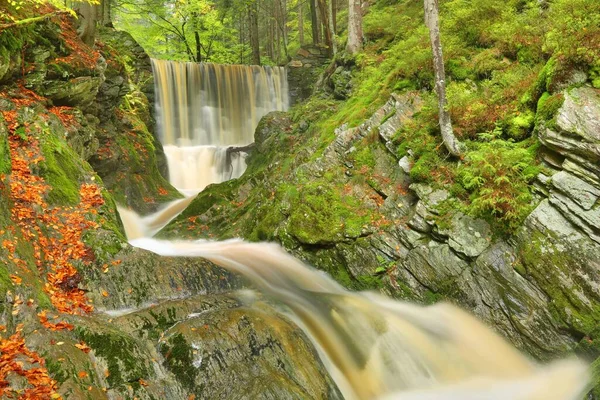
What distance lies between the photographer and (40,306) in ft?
13.1

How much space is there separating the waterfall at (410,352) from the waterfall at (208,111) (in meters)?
8.67

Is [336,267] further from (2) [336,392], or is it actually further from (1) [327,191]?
(2) [336,392]

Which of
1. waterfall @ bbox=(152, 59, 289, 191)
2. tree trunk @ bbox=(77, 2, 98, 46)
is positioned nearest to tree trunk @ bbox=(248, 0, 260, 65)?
waterfall @ bbox=(152, 59, 289, 191)

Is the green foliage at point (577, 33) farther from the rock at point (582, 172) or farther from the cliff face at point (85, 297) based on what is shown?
the cliff face at point (85, 297)

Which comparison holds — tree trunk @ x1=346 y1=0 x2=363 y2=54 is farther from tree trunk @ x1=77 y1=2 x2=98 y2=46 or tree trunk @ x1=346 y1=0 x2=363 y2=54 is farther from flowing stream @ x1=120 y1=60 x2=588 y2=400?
flowing stream @ x1=120 y1=60 x2=588 y2=400

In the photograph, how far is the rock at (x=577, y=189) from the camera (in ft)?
17.1

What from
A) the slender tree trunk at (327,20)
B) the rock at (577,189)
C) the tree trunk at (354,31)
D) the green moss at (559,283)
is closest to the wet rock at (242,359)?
the green moss at (559,283)

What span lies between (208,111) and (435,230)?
13.4m

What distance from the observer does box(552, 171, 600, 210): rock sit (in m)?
5.21

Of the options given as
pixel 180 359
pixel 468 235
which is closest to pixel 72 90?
pixel 180 359

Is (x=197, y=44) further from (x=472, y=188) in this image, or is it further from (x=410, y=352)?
(x=410, y=352)

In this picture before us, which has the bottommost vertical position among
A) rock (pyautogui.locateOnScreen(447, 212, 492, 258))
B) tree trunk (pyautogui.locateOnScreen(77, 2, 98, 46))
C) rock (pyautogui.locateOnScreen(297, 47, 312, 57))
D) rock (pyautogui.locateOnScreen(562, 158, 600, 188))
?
rock (pyautogui.locateOnScreen(447, 212, 492, 258))

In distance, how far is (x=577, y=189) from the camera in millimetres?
5324

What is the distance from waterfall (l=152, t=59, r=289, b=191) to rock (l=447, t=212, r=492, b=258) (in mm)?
9867
